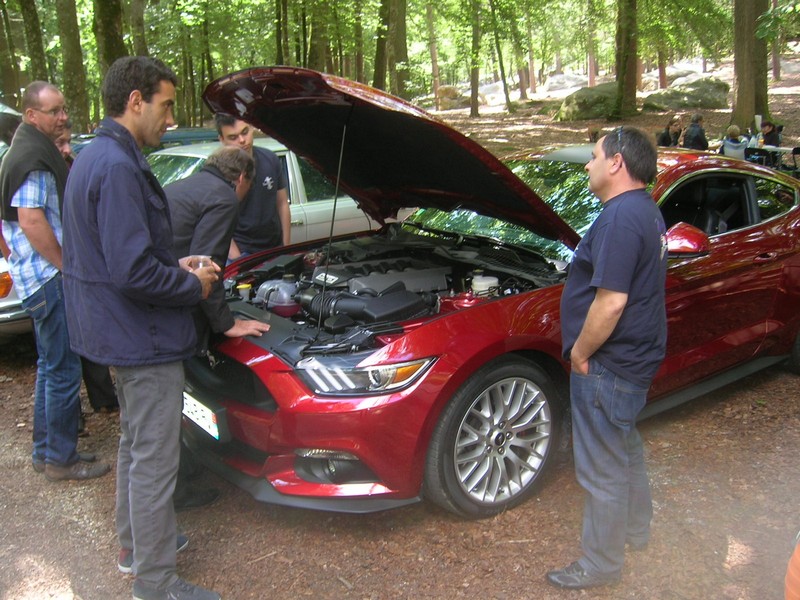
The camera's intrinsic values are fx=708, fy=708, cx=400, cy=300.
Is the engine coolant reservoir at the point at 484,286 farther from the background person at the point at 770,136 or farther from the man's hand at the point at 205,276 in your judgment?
the background person at the point at 770,136

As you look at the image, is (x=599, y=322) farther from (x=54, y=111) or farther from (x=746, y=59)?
(x=746, y=59)

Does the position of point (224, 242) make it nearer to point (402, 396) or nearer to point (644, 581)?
point (402, 396)

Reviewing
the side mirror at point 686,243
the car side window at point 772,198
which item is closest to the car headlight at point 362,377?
the side mirror at point 686,243

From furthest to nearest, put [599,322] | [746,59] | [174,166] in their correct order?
[746,59] < [174,166] < [599,322]

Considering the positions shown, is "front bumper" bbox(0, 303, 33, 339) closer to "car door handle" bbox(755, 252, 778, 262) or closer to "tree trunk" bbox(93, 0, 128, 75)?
"car door handle" bbox(755, 252, 778, 262)

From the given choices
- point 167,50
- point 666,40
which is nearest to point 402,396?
point 167,50

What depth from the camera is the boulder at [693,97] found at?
26141 millimetres

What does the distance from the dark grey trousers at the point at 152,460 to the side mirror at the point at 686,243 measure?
2.38 metres

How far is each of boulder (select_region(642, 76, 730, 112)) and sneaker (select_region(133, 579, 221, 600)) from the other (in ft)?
84.7

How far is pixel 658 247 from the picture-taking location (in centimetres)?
264

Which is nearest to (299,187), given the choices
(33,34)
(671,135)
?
(671,135)

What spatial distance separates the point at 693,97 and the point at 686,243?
2632cm

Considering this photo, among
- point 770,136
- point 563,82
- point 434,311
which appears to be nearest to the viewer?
point 434,311

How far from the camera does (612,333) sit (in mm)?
2668
